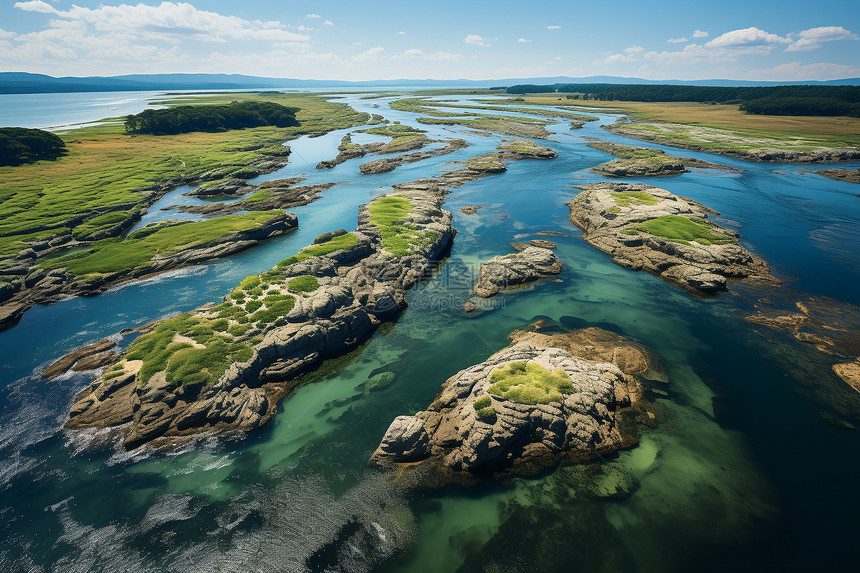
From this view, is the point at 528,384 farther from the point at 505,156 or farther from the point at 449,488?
the point at 505,156

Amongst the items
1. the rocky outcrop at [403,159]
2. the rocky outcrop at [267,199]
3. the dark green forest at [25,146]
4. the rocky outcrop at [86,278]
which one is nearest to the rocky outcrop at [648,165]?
the rocky outcrop at [403,159]

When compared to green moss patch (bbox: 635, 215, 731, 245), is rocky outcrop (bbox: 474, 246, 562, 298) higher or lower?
lower

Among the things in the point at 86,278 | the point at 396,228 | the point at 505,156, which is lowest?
the point at 86,278

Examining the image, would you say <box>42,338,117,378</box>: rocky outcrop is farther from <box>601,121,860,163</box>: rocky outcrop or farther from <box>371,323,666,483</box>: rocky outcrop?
<box>601,121,860,163</box>: rocky outcrop

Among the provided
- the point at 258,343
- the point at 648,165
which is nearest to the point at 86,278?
the point at 258,343

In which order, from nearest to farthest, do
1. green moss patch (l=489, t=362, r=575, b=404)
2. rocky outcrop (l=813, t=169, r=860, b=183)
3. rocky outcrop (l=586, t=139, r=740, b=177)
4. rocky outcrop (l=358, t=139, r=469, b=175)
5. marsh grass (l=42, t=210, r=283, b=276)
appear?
green moss patch (l=489, t=362, r=575, b=404)
marsh grass (l=42, t=210, r=283, b=276)
rocky outcrop (l=813, t=169, r=860, b=183)
rocky outcrop (l=586, t=139, r=740, b=177)
rocky outcrop (l=358, t=139, r=469, b=175)

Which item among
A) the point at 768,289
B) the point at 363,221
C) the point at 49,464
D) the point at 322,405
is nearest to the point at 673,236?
the point at 768,289

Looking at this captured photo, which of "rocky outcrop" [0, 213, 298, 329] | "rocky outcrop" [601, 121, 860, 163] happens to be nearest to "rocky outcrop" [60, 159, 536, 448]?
"rocky outcrop" [0, 213, 298, 329]
